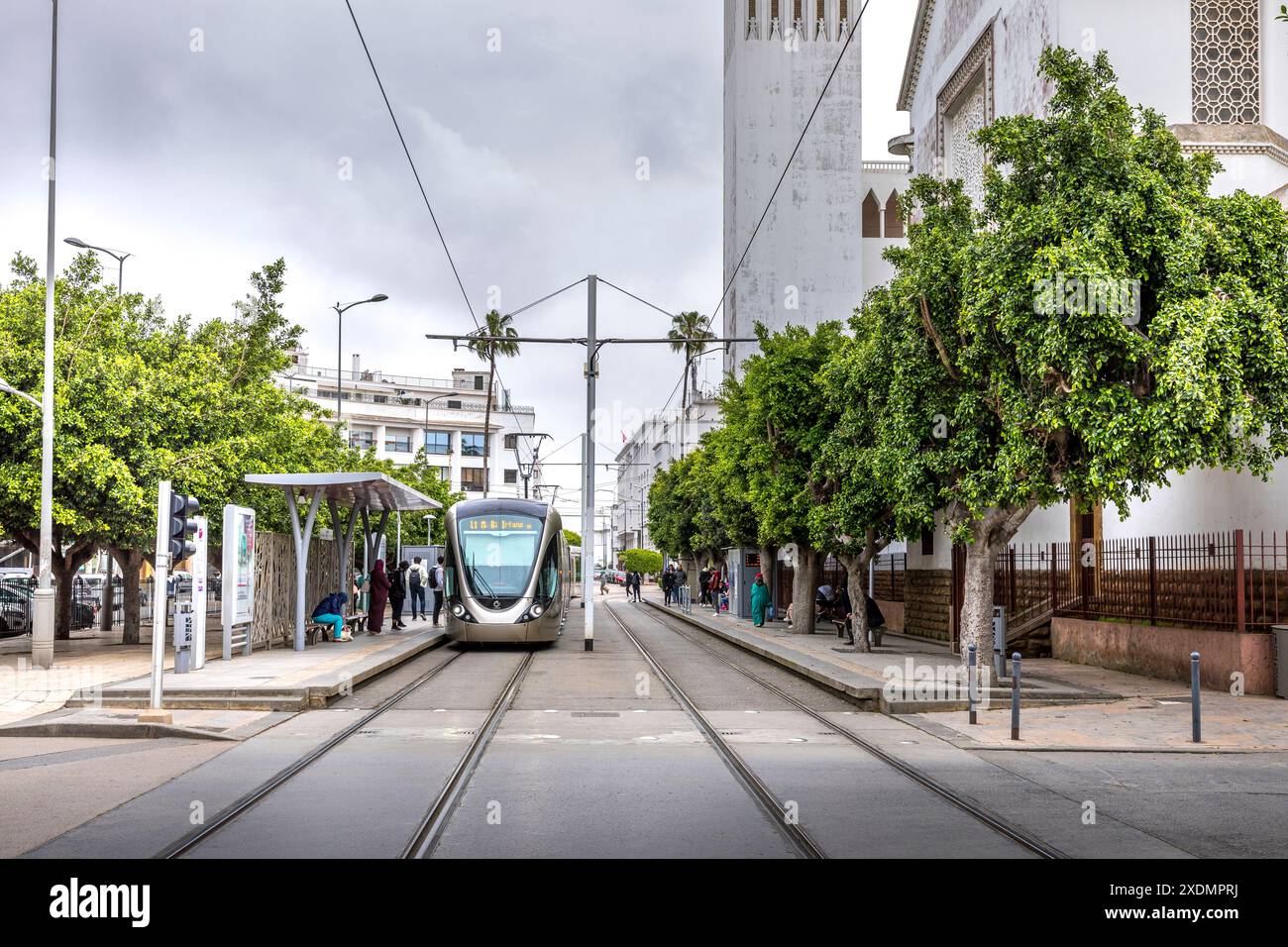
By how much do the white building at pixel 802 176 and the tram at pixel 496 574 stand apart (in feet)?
145

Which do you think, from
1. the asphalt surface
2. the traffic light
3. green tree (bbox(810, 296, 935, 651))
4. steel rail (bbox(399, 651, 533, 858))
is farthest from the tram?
the traffic light

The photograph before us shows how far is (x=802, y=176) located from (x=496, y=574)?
49.1 metres

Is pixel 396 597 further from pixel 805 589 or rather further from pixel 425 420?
pixel 425 420

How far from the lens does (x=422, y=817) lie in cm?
862

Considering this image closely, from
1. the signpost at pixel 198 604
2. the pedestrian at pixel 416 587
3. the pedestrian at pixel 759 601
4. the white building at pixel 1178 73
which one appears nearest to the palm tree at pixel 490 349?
the pedestrian at pixel 416 587

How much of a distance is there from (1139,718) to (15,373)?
20.4 m

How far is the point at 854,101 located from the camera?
71.1 m

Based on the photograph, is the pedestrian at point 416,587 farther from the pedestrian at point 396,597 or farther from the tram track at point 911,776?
the tram track at point 911,776

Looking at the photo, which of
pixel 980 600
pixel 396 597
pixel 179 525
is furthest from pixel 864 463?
pixel 396 597

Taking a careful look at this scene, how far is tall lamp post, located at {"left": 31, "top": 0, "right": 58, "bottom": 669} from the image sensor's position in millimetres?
20953

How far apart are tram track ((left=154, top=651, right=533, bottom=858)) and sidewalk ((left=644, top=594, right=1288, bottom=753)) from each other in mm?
5101

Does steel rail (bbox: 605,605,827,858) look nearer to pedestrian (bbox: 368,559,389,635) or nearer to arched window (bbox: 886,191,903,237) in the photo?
pedestrian (bbox: 368,559,389,635)

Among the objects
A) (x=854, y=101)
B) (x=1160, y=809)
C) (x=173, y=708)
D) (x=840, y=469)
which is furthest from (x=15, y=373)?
(x=854, y=101)

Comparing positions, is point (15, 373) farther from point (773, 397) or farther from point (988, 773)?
point (988, 773)
